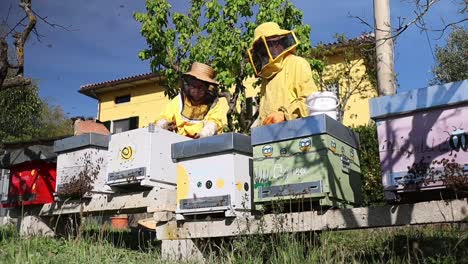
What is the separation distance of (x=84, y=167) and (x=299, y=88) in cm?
228

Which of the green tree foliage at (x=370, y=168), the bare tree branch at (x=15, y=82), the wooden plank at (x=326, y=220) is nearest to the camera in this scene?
the wooden plank at (x=326, y=220)

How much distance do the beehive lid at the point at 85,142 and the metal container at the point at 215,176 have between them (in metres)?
1.16

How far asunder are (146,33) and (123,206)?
499cm

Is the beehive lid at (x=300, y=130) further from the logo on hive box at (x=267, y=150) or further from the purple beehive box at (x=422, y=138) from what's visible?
the purple beehive box at (x=422, y=138)

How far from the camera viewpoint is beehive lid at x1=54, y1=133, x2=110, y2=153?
5066 mm

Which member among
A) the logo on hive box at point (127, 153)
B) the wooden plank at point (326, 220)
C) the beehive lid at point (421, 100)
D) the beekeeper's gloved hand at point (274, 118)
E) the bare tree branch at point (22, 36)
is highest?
the bare tree branch at point (22, 36)

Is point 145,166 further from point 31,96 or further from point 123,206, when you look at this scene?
point 31,96

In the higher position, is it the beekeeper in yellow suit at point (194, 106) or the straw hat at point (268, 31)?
the straw hat at point (268, 31)

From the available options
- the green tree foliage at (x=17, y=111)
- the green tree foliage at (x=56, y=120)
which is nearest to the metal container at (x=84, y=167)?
the green tree foliage at (x=17, y=111)

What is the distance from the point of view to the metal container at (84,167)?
16.3 feet

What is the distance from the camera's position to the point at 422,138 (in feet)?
10.8

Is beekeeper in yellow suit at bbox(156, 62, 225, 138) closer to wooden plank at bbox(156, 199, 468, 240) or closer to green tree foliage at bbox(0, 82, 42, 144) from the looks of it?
wooden plank at bbox(156, 199, 468, 240)

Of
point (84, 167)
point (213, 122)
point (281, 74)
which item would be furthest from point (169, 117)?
point (281, 74)

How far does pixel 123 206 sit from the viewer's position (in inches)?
185
